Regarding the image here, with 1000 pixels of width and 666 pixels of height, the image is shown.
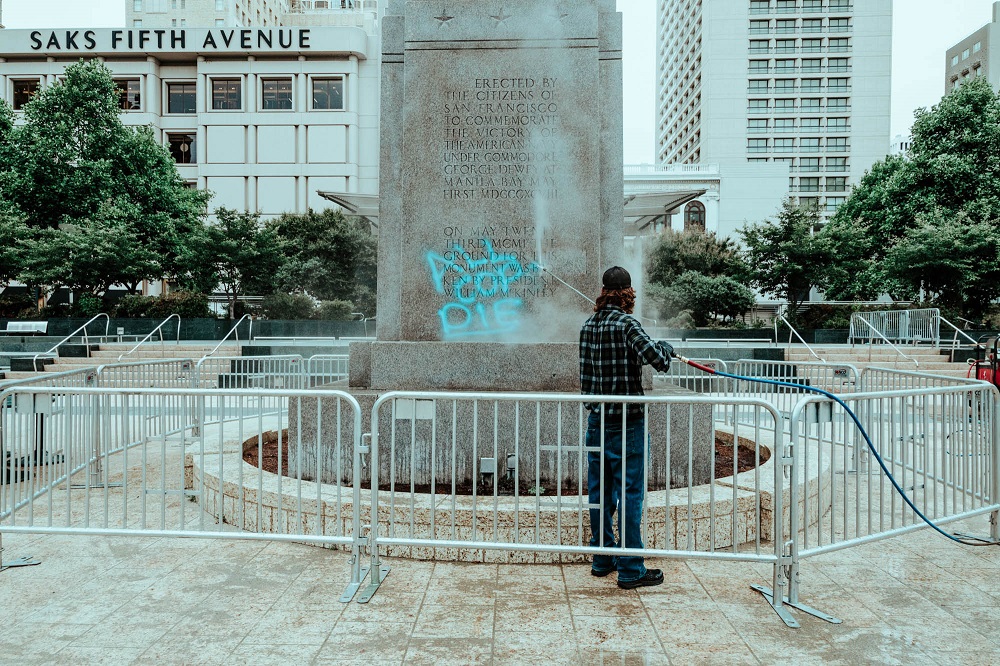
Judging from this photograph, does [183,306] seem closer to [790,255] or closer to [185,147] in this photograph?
[185,147]

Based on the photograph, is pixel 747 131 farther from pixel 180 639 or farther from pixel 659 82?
pixel 180 639

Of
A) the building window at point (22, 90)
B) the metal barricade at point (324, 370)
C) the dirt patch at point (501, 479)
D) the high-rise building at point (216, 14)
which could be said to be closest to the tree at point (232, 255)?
the metal barricade at point (324, 370)

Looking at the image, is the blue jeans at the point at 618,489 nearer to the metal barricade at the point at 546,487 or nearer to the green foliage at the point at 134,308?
the metal barricade at the point at 546,487

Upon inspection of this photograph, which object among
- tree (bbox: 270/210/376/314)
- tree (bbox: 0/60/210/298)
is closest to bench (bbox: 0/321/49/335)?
tree (bbox: 0/60/210/298)

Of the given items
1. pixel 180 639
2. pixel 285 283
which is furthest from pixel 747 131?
pixel 180 639

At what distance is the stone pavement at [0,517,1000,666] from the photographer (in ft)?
11.3

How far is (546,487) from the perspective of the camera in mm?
5828

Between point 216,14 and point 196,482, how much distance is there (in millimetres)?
84546

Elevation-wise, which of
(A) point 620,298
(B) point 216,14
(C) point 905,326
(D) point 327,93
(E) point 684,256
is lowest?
(C) point 905,326

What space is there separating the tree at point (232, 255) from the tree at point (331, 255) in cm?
281

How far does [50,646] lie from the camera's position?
11.5 feet

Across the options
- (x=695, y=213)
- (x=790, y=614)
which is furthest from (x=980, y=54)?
(x=790, y=614)

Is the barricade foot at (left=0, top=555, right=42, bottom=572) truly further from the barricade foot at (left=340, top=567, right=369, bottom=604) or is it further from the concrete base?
the barricade foot at (left=340, top=567, right=369, bottom=604)

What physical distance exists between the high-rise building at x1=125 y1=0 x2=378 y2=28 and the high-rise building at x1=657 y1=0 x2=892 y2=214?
148ft
